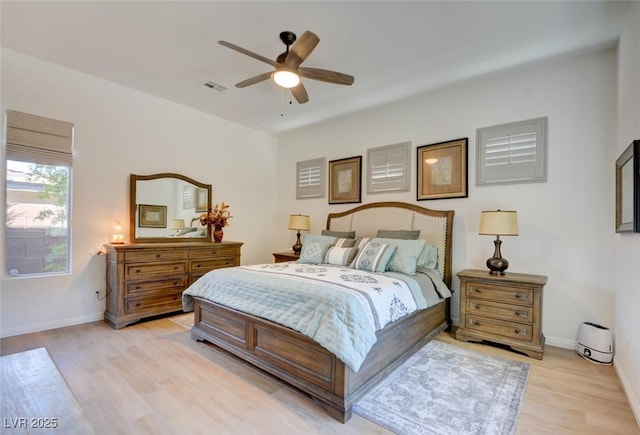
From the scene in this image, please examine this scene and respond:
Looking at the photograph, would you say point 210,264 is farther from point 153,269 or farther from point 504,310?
point 504,310

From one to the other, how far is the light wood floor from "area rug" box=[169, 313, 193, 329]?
527 mm

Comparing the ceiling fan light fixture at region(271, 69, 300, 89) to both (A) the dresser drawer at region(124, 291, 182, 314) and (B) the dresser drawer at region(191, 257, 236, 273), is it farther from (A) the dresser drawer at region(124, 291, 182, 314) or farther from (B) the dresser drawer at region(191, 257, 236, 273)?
(A) the dresser drawer at region(124, 291, 182, 314)

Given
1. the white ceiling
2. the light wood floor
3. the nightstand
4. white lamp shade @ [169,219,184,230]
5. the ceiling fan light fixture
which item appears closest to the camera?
the light wood floor

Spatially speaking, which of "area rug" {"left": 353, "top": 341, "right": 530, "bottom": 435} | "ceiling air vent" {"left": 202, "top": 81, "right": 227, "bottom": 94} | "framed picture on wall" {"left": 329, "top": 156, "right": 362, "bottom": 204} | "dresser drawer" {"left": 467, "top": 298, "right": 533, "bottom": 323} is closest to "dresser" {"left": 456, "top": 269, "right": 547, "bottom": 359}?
"dresser drawer" {"left": 467, "top": 298, "right": 533, "bottom": 323}

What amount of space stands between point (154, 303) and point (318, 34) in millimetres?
3650

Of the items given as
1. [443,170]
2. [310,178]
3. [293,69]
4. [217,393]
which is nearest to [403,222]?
[443,170]

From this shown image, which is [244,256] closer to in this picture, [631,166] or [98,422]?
[98,422]

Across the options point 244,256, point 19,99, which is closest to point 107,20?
point 19,99

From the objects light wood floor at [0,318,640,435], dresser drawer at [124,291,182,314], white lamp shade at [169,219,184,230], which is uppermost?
white lamp shade at [169,219,184,230]

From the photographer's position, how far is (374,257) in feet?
10.8

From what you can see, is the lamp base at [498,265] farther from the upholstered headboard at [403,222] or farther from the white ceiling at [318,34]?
the white ceiling at [318,34]

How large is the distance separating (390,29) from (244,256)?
13.9 ft

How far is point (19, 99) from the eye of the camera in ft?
10.7

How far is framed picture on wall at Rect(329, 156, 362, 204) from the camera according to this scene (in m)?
4.76
